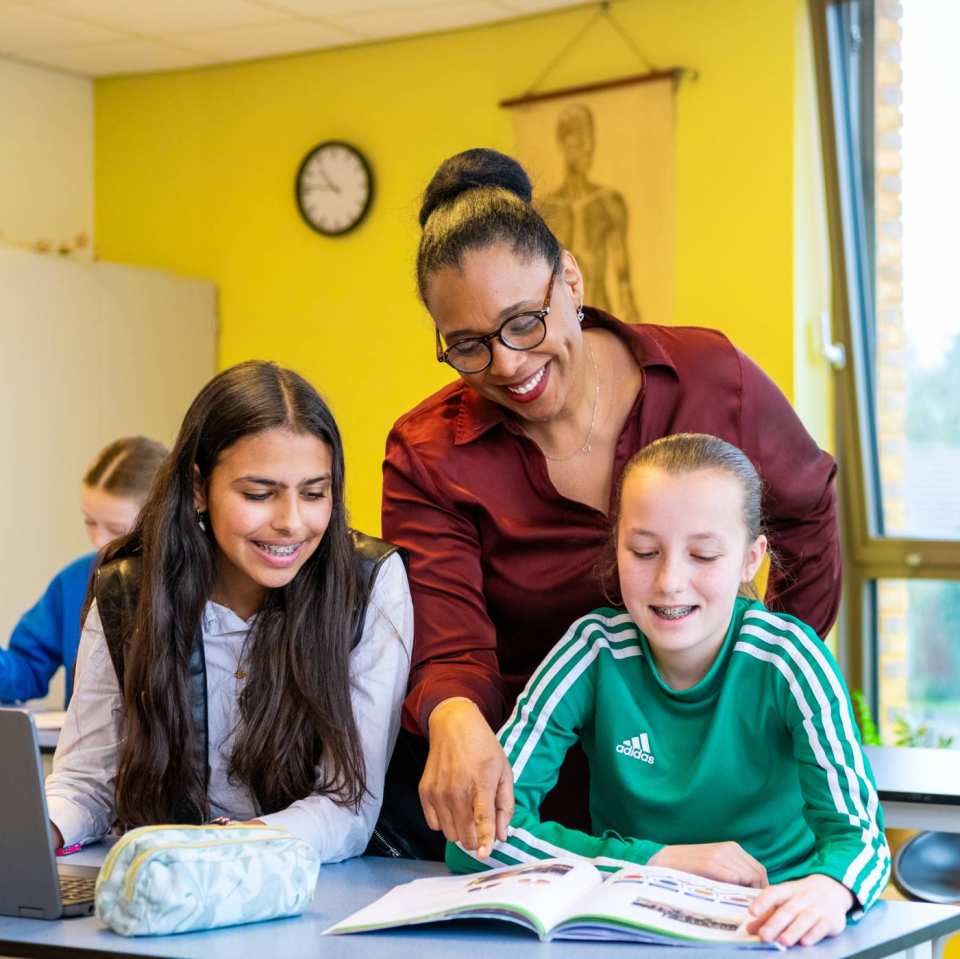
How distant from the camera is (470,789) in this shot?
5.47 ft

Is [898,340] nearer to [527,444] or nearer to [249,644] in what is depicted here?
[527,444]

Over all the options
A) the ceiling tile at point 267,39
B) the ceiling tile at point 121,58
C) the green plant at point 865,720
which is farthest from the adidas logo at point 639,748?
the ceiling tile at point 121,58

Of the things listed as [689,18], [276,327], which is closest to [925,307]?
[689,18]

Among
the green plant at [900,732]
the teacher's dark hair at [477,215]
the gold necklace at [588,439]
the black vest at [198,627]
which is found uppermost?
the teacher's dark hair at [477,215]

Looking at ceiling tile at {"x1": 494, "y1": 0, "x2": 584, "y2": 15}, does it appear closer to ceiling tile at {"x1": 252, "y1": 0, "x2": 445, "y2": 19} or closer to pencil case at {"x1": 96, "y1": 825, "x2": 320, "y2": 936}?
ceiling tile at {"x1": 252, "y1": 0, "x2": 445, "y2": 19}

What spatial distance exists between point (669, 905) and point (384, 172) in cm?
425

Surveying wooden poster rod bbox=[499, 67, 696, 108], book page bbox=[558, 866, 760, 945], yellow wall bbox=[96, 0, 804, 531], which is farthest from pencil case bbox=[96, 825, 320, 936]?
wooden poster rod bbox=[499, 67, 696, 108]

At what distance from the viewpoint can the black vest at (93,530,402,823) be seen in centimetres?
202

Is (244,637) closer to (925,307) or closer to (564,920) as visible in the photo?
(564,920)

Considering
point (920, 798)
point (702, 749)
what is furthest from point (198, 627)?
point (920, 798)

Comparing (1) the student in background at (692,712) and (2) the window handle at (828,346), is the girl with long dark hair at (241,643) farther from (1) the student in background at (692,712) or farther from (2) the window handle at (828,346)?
(2) the window handle at (828,346)

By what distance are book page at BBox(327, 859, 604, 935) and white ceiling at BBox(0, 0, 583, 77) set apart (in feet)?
12.5

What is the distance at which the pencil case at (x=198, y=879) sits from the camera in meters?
1.48

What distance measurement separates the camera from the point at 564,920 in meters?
1.47
